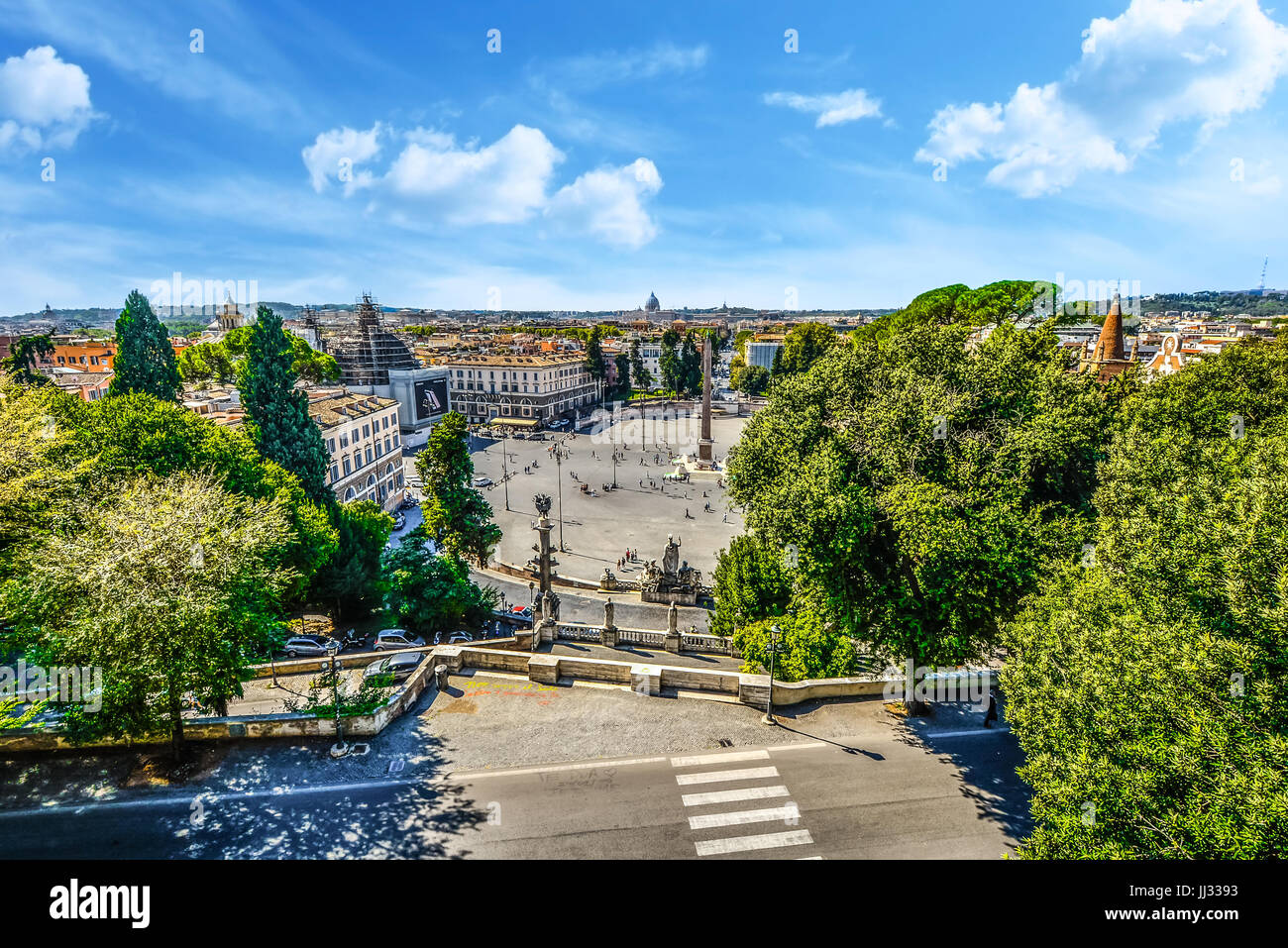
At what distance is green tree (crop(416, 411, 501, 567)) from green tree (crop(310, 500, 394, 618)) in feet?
9.50

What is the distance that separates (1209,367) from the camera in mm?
27328

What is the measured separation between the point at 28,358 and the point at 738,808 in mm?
87935

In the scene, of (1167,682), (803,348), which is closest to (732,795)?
(1167,682)

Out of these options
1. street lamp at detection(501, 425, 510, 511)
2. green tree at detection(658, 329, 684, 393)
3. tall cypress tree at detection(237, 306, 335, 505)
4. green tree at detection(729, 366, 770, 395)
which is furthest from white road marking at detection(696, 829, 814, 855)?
green tree at detection(729, 366, 770, 395)

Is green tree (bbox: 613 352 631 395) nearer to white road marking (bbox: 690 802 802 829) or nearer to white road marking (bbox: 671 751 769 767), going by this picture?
white road marking (bbox: 671 751 769 767)

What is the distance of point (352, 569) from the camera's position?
1156 inches

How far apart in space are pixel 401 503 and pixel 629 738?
46.2m

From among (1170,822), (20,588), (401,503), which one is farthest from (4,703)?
(401,503)

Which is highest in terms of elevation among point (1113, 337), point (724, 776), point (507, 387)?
point (1113, 337)

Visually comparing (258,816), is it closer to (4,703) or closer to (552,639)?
(4,703)

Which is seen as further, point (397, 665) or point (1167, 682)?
point (397, 665)

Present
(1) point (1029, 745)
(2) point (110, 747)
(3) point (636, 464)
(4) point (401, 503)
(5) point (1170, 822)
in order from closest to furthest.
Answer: (5) point (1170, 822) < (1) point (1029, 745) < (2) point (110, 747) < (4) point (401, 503) < (3) point (636, 464)

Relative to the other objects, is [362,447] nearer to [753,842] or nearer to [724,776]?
[724,776]

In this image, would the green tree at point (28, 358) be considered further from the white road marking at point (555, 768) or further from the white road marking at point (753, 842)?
the white road marking at point (753, 842)
